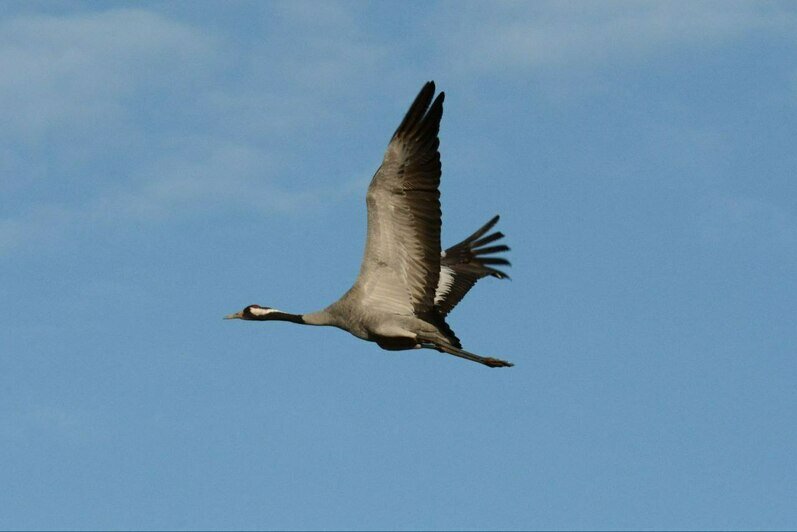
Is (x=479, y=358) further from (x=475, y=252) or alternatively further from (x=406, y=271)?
(x=475, y=252)

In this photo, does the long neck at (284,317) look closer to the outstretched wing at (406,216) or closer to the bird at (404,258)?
the bird at (404,258)

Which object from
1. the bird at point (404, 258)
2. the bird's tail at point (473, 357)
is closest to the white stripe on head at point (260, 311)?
the bird at point (404, 258)

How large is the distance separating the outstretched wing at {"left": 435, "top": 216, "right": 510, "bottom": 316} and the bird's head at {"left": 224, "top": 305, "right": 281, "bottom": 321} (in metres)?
3.62

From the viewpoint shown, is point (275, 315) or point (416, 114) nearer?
point (416, 114)

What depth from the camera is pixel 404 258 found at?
62.9 feet

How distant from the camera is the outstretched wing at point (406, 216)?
60.1 feet

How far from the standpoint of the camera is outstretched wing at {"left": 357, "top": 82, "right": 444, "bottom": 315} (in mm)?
18312

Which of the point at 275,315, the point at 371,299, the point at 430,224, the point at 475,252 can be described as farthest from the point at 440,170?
the point at 475,252

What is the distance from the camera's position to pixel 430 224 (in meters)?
18.7

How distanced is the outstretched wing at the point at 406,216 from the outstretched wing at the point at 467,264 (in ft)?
13.4

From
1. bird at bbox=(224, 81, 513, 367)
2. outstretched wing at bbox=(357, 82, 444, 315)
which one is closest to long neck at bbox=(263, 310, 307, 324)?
bird at bbox=(224, 81, 513, 367)

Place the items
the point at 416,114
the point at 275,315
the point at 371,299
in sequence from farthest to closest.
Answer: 1. the point at 275,315
2. the point at 371,299
3. the point at 416,114

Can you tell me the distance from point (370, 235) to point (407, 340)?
6.32 feet

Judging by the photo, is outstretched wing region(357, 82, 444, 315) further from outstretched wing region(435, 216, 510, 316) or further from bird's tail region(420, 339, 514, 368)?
outstretched wing region(435, 216, 510, 316)
